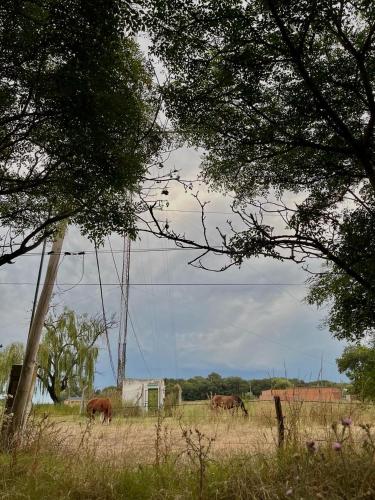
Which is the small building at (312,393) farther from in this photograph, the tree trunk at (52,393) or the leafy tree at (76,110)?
the tree trunk at (52,393)

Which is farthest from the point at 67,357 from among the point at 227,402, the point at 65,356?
the point at 227,402

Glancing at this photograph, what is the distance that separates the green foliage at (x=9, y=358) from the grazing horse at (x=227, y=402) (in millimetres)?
13840

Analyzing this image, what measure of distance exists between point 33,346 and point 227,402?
619 cm

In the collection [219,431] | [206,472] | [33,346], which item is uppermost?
[33,346]

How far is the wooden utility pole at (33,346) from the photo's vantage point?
6.88 m

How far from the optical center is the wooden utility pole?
6.88 metres

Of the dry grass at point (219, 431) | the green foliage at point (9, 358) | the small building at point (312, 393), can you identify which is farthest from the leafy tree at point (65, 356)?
the small building at point (312, 393)

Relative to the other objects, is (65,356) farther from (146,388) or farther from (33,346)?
(33,346)

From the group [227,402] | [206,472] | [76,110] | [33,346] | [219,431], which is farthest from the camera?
[227,402]

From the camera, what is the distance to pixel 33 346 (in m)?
7.39

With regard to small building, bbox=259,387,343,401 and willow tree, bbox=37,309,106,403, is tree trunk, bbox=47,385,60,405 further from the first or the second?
small building, bbox=259,387,343,401

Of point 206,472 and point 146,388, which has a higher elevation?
point 146,388

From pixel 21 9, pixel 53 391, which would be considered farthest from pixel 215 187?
pixel 53 391

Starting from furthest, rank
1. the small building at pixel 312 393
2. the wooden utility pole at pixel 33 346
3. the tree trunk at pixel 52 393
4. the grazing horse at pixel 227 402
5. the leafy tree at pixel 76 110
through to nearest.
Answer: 1. the tree trunk at pixel 52 393
2. the grazing horse at pixel 227 402
3. the wooden utility pole at pixel 33 346
4. the small building at pixel 312 393
5. the leafy tree at pixel 76 110
